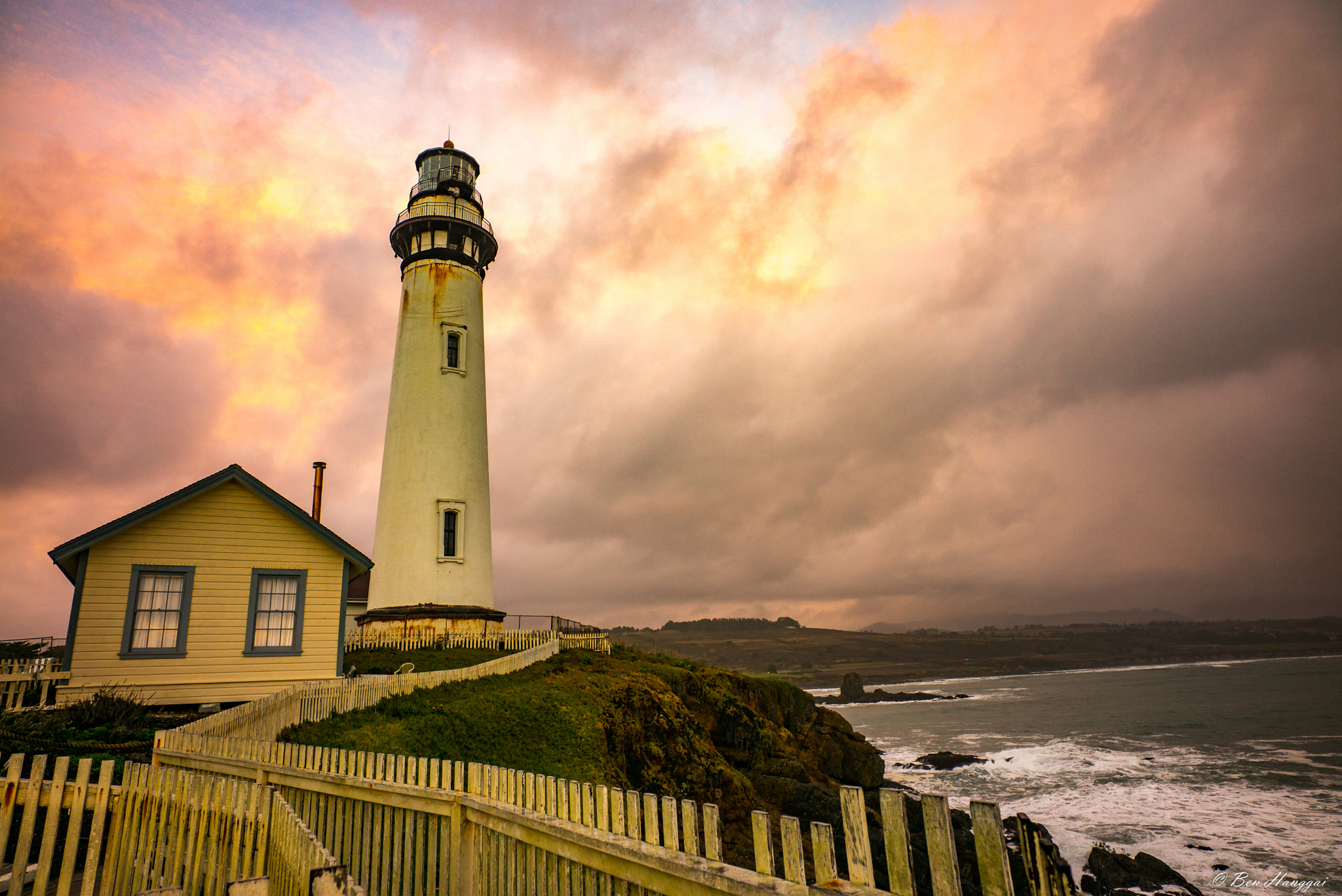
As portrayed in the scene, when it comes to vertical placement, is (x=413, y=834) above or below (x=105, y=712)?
below

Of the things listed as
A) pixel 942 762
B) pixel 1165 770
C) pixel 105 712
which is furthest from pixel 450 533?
pixel 1165 770

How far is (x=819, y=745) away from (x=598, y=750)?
19995 mm

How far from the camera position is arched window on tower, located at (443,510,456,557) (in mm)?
29172

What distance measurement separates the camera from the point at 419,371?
99.3 feet

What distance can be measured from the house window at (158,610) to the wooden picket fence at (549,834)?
10.1 m

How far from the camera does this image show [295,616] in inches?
688

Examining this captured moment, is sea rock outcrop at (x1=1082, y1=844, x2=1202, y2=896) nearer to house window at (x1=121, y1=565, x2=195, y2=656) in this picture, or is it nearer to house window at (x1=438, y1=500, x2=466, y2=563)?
house window at (x1=438, y1=500, x2=466, y2=563)

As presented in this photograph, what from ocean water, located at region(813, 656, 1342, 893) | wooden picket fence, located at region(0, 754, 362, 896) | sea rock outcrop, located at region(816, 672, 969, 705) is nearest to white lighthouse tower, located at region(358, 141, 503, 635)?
wooden picket fence, located at region(0, 754, 362, 896)

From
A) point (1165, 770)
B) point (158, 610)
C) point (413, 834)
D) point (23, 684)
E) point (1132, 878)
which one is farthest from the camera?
point (1165, 770)

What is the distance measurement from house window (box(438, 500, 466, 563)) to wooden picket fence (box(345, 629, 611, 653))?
315cm

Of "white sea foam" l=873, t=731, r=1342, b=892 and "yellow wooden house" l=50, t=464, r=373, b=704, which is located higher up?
"yellow wooden house" l=50, t=464, r=373, b=704

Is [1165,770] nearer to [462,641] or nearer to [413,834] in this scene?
[462,641]

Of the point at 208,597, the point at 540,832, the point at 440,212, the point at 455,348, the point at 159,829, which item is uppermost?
the point at 440,212

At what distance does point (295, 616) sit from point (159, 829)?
42.4 feet
